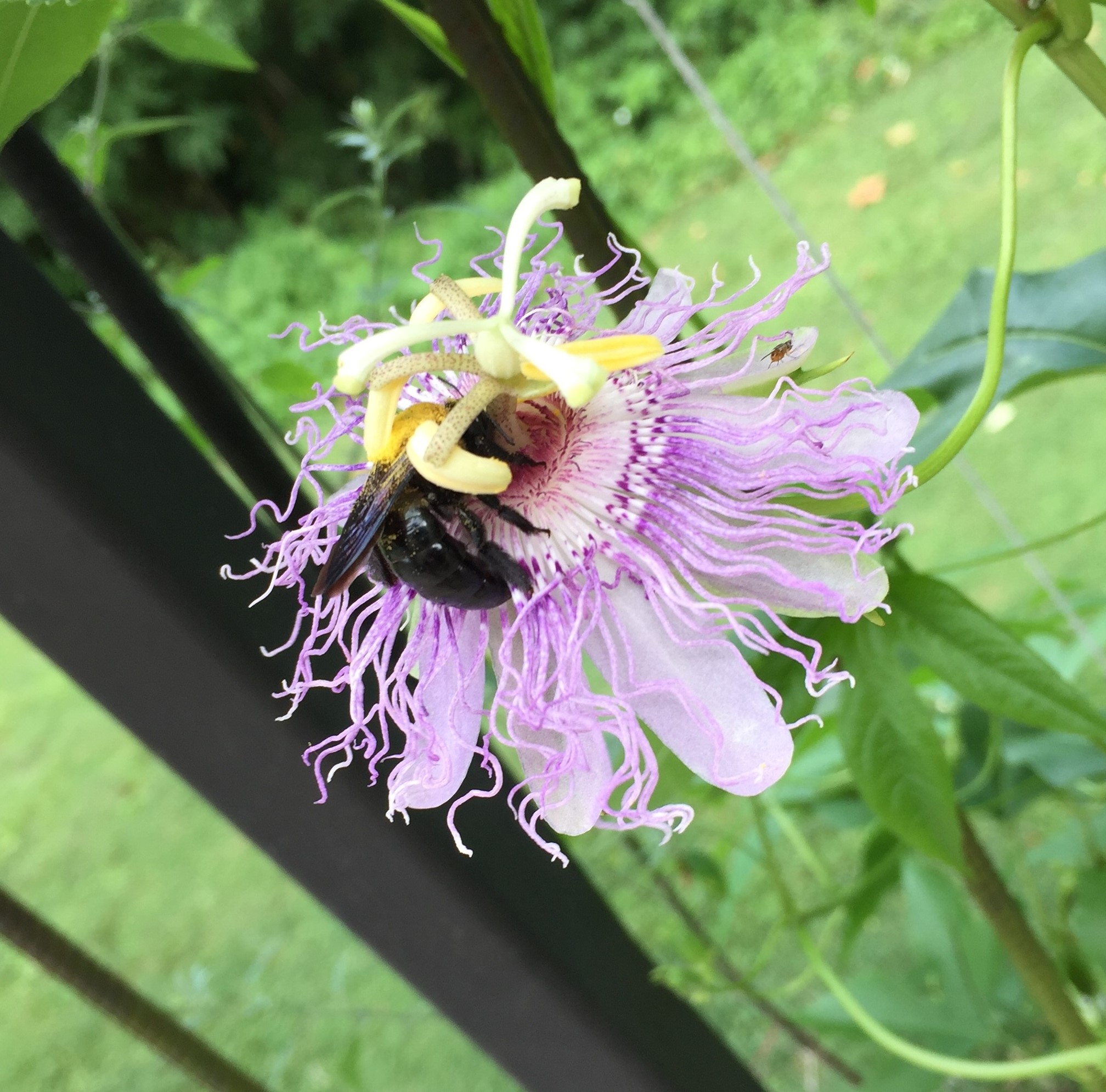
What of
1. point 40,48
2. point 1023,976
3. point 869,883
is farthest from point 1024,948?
point 40,48

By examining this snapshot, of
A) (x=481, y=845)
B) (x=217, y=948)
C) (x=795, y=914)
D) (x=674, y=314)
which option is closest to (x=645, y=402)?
(x=674, y=314)

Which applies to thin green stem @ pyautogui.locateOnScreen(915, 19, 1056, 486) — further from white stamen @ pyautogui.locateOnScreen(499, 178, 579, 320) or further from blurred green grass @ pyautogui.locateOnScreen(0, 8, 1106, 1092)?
blurred green grass @ pyautogui.locateOnScreen(0, 8, 1106, 1092)

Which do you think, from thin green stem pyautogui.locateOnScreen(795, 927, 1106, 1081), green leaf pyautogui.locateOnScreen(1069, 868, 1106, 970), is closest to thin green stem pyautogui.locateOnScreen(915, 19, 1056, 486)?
thin green stem pyautogui.locateOnScreen(795, 927, 1106, 1081)

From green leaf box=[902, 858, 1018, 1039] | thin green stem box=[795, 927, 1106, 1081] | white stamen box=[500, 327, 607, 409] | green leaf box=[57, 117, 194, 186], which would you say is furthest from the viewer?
green leaf box=[902, 858, 1018, 1039]

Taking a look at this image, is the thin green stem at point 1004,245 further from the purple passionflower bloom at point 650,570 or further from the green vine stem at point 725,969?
the green vine stem at point 725,969

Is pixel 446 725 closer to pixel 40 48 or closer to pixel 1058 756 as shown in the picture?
pixel 40 48

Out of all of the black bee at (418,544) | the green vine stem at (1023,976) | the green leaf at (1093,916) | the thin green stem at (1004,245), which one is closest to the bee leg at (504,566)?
the black bee at (418,544)

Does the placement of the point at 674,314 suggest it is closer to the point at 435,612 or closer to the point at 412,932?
the point at 435,612
